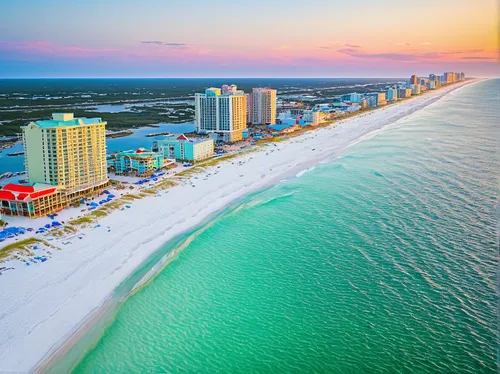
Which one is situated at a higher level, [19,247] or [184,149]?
[184,149]

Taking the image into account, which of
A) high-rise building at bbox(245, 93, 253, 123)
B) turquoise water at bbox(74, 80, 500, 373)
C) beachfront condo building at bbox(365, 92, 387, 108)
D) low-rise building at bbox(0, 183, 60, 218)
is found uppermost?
beachfront condo building at bbox(365, 92, 387, 108)

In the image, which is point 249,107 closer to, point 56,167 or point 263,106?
point 263,106

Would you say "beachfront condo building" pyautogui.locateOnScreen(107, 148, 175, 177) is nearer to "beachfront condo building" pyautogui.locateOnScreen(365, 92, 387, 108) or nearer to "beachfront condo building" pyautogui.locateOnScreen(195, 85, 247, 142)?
"beachfront condo building" pyautogui.locateOnScreen(195, 85, 247, 142)

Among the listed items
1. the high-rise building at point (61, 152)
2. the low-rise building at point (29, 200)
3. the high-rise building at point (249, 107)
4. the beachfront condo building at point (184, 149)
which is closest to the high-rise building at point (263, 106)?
the high-rise building at point (249, 107)

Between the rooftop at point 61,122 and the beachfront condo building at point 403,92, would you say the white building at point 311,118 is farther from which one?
the beachfront condo building at point 403,92

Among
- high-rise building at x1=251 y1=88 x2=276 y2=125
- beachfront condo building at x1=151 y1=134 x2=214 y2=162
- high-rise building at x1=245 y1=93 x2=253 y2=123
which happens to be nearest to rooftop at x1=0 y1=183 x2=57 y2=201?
beachfront condo building at x1=151 y1=134 x2=214 y2=162

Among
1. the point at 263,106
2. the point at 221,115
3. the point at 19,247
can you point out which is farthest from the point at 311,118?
the point at 19,247

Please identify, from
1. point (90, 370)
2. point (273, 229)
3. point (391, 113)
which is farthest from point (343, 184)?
point (391, 113)
